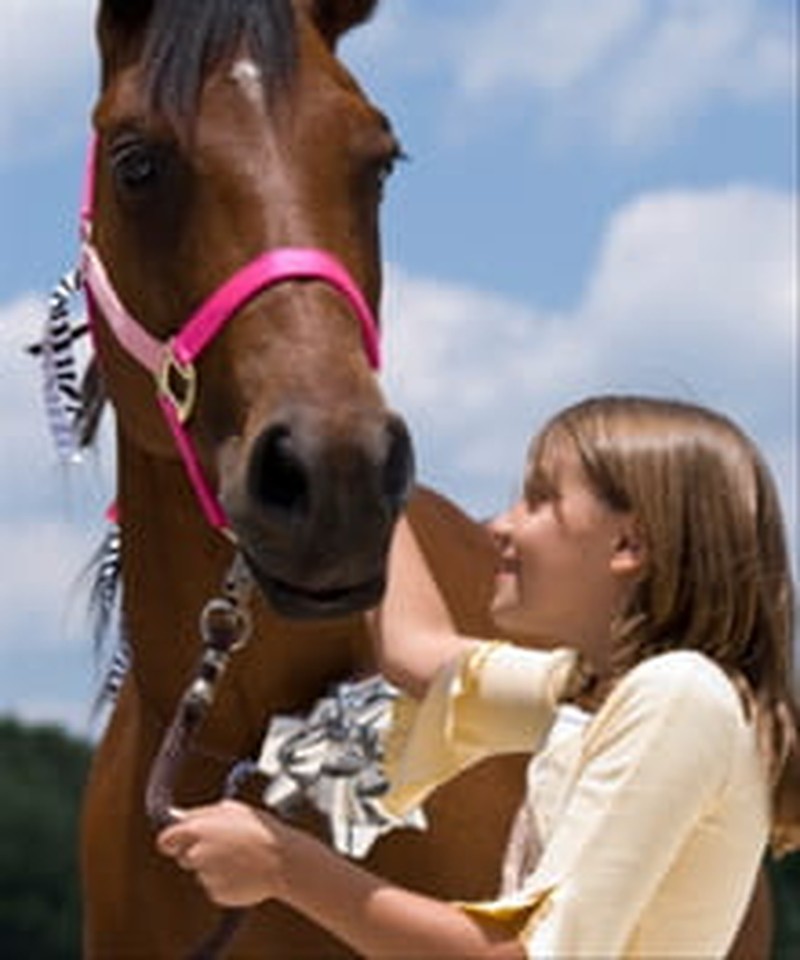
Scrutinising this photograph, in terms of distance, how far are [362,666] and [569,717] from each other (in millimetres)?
953

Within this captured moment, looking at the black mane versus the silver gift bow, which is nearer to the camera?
the silver gift bow

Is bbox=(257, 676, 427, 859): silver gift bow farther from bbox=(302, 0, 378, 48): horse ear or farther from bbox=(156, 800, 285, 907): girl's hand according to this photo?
bbox=(302, 0, 378, 48): horse ear

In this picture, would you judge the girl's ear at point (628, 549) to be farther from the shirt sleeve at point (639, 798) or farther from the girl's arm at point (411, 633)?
the girl's arm at point (411, 633)

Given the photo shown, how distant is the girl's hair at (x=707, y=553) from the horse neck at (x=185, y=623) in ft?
4.39

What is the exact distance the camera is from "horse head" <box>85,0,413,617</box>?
3.43 m

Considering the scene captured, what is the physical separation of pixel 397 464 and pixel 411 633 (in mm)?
258

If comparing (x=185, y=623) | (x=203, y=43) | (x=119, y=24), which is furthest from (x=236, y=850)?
(x=119, y=24)

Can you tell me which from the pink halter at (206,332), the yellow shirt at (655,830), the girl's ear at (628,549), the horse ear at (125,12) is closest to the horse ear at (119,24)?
the horse ear at (125,12)

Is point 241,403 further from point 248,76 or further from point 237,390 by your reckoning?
point 248,76

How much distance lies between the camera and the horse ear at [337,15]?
427 centimetres

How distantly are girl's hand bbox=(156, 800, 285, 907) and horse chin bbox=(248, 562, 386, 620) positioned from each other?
76 cm

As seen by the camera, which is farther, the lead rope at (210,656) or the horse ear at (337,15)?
the horse ear at (337,15)

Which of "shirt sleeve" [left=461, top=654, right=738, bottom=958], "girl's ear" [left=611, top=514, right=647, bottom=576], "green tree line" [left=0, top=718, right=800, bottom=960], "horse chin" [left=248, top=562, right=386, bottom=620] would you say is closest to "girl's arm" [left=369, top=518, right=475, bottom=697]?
"horse chin" [left=248, top=562, right=386, bottom=620]

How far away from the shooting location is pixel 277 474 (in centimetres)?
342
